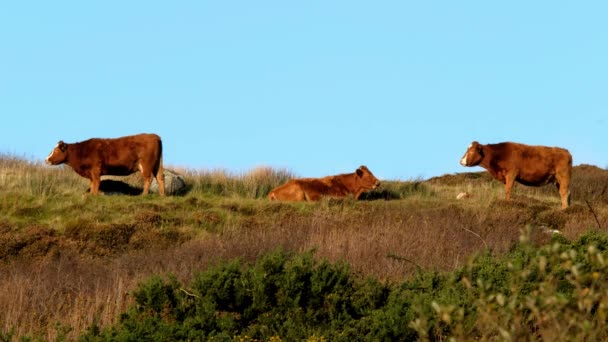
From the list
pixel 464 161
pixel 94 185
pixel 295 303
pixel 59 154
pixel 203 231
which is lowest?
pixel 295 303

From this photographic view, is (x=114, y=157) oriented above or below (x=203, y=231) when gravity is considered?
above

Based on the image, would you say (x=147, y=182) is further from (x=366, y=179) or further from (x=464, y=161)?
(x=464, y=161)

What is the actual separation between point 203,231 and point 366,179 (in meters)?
6.14

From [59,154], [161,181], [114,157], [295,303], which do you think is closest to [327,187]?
[161,181]

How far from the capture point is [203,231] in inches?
792

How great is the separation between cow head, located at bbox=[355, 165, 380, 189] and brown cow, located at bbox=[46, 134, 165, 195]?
188 inches

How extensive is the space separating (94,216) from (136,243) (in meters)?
2.16

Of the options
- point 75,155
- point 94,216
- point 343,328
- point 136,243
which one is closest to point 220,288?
point 343,328

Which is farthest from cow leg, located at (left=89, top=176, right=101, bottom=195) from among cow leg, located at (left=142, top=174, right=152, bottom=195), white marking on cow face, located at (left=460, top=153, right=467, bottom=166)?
white marking on cow face, located at (left=460, top=153, right=467, bottom=166)

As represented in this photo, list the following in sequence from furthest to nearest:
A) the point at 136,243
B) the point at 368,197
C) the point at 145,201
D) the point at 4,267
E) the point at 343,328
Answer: the point at 368,197 → the point at 145,201 → the point at 136,243 → the point at 4,267 → the point at 343,328

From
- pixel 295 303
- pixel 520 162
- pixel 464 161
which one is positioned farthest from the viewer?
pixel 464 161

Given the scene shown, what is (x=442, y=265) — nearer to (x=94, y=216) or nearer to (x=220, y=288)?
(x=220, y=288)

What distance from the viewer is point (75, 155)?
24250mm

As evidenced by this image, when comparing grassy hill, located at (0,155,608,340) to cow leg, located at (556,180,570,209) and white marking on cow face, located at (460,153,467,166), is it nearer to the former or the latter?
cow leg, located at (556,180,570,209)
